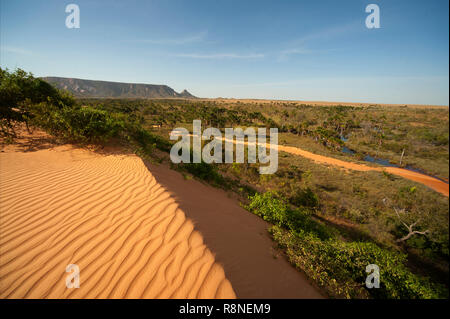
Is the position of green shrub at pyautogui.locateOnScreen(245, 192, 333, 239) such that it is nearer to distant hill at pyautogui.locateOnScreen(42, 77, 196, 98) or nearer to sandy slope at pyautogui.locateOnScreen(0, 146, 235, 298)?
sandy slope at pyautogui.locateOnScreen(0, 146, 235, 298)

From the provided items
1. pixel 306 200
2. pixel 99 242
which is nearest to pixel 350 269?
pixel 99 242

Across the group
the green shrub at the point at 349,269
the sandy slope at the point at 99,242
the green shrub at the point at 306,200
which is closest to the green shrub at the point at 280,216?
the green shrub at the point at 349,269

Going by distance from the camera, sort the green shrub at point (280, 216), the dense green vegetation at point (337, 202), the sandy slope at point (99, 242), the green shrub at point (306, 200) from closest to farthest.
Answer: the sandy slope at point (99, 242) < the dense green vegetation at point (337, 202) < the green shrub at point (280, 216) < the green shrub at point (306, 200)

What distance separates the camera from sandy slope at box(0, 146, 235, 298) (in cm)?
213

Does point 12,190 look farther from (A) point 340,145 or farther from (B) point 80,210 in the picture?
(A) point 340,145

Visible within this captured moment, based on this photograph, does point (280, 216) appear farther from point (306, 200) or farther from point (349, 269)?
point (306, 200)

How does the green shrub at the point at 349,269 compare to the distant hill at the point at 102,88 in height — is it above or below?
below

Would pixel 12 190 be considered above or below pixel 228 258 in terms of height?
above

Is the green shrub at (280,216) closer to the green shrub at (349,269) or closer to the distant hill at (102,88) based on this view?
the green shrub at (349,269)

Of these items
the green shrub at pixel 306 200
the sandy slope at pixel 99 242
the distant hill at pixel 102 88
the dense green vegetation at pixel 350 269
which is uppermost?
the distant hill at pixel 102 88

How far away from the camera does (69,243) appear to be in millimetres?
2639

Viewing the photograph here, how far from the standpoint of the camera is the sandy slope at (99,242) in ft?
6.98

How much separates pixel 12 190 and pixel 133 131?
6110mm
